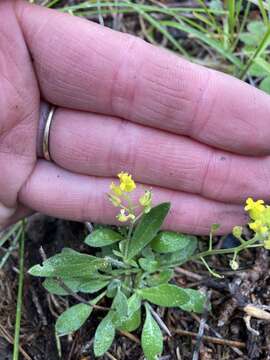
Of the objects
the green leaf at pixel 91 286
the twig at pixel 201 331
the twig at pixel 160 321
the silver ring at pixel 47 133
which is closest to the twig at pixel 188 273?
the twig at pixel 201 331

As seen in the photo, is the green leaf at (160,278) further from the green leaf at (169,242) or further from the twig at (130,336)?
the twig at (130,336)

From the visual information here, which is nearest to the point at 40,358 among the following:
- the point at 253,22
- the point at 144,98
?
the point at 144,98

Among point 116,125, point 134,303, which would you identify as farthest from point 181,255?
point 116,125

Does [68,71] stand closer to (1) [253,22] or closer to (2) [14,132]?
(2) [14,132]

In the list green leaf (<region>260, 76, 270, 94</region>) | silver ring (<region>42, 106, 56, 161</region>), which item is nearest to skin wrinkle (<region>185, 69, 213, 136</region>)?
green leaf (<region>260, 76, 270, 94</region>)

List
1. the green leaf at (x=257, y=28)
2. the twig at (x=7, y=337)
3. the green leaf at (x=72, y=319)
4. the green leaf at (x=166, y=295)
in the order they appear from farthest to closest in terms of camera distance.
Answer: the green leaf at (x=257, y=28) < the twig at (x=7, y=337) < the green leaf at (x=72, y=319) < the green leaf at (x=166, y=295)
